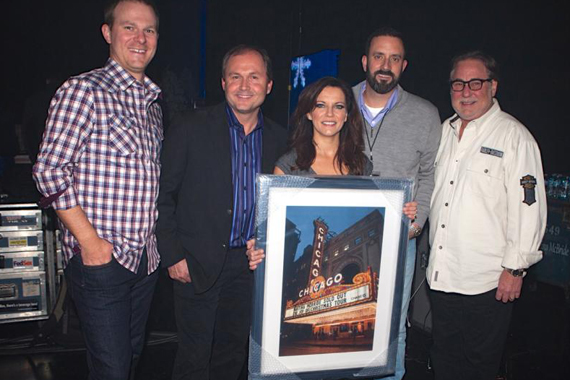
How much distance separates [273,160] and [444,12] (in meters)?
2.90

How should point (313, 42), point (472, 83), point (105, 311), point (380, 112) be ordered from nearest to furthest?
1. point (105, 311)
2. point (472, 83)
3. point (380, 112)
4. point (313, 42)

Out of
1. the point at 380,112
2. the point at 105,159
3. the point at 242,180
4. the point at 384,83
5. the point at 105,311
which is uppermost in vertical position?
the point at 384,83

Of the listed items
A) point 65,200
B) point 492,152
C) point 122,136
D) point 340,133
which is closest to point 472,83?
point 492,152

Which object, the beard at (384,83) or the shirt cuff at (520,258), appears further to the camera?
the beard at (384,83)

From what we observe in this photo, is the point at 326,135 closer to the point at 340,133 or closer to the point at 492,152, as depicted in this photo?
the point at 340,133

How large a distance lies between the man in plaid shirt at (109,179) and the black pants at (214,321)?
279 mm

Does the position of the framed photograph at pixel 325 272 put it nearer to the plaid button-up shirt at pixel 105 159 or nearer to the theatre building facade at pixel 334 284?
the theatre building facade at pixel 334 284

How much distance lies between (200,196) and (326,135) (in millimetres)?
622

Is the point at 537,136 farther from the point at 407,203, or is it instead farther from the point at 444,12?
the point at 407,203

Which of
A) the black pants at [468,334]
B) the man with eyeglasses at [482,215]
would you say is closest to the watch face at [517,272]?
the man with eyeglasses at [482,215]

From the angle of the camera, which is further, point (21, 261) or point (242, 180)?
point (21, 261)

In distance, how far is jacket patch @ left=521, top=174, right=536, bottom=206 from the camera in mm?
2014

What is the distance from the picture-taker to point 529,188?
2018 millimetres

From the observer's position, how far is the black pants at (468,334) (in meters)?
2.18
